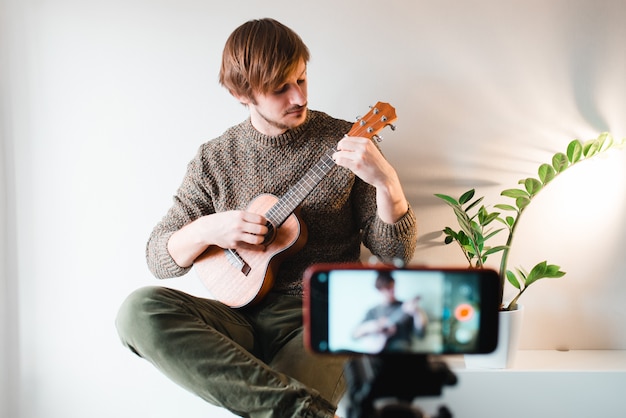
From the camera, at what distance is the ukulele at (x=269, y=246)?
1.26 m

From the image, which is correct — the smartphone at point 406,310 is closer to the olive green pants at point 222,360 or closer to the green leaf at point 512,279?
the olive green pants at point 222,360

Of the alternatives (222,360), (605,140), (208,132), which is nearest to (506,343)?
(605,140)

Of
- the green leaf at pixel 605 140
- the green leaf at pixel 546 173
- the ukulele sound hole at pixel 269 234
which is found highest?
the green leaf at pixel 605 140

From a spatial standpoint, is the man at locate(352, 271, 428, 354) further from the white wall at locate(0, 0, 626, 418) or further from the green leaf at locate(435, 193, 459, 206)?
the white wall at locate(0, 0, 626, 418)

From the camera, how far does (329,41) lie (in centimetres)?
154

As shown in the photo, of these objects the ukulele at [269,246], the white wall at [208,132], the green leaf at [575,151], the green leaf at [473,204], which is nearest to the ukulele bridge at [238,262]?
the ukulele at [269,246]

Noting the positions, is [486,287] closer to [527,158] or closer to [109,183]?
[527,158]

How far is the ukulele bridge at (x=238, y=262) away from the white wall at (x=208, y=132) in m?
0.42

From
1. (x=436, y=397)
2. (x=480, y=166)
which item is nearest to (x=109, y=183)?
(x=480, y=166)

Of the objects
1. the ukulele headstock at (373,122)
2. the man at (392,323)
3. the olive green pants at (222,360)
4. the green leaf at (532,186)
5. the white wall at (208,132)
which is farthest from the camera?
the white wall at (208,132)

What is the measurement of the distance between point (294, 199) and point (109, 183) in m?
0.62

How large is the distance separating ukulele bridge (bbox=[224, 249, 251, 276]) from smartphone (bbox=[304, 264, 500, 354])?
0.69m

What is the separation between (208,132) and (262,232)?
0.48 m

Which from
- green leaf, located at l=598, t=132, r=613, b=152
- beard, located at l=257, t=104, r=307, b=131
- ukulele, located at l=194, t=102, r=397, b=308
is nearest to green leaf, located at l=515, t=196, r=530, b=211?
green leaf, located at l=598, t=132, r=613, b=152
